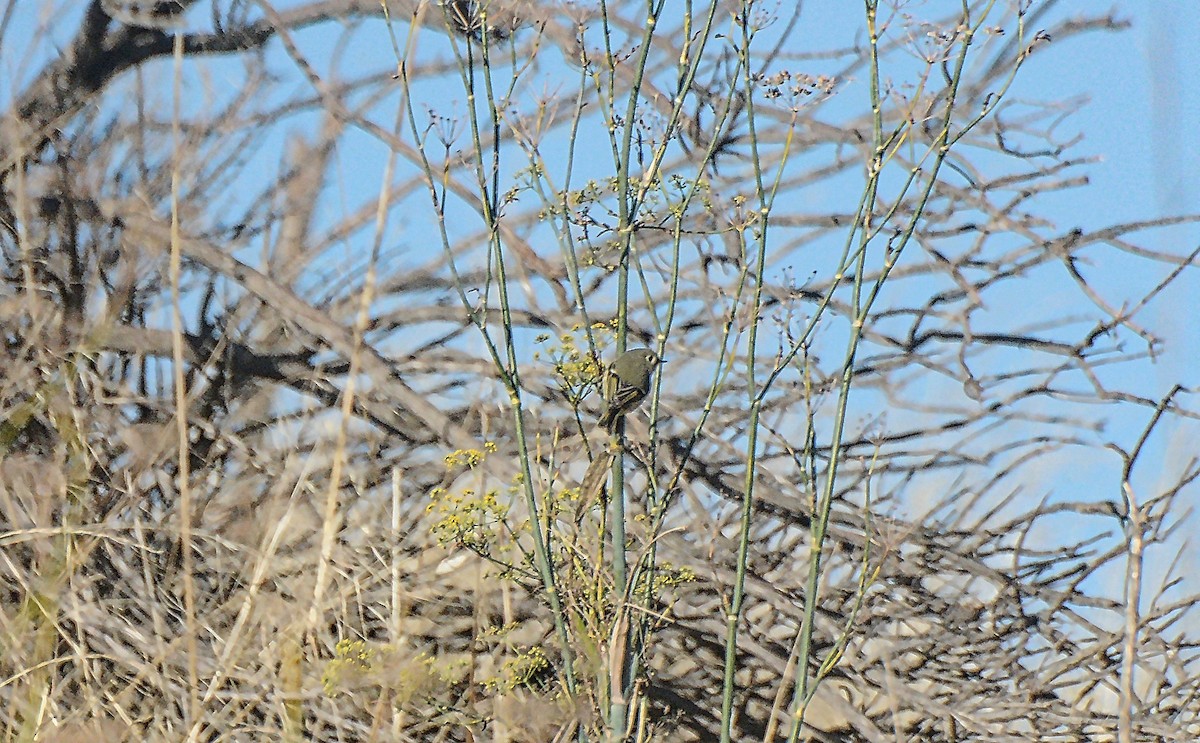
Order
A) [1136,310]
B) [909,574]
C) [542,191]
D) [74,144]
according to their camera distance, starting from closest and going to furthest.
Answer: [542,191]
[1136,310]
[909,574]
[74,144]

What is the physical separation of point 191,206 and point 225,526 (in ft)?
2.72

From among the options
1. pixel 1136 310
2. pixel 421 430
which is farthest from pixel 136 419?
pixel 1136 310

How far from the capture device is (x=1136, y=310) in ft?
6.44

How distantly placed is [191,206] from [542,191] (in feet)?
5.61

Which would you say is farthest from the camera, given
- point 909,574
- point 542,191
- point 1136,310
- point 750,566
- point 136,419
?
point 136,419

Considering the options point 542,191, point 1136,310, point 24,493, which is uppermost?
point 1136,310

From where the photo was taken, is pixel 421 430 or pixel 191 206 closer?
pixel 421 430

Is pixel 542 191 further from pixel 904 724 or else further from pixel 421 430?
pixel 904 724

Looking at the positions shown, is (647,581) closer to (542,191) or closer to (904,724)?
(542,191)

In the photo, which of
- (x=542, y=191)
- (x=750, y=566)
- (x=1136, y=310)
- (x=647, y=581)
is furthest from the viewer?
(x=750, y=566)

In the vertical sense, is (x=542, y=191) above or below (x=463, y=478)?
above

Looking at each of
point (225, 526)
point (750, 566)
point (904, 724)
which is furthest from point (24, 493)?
point (904, 724)

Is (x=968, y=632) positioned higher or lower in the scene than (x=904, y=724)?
higher

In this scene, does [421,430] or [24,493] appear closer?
[24,493]
